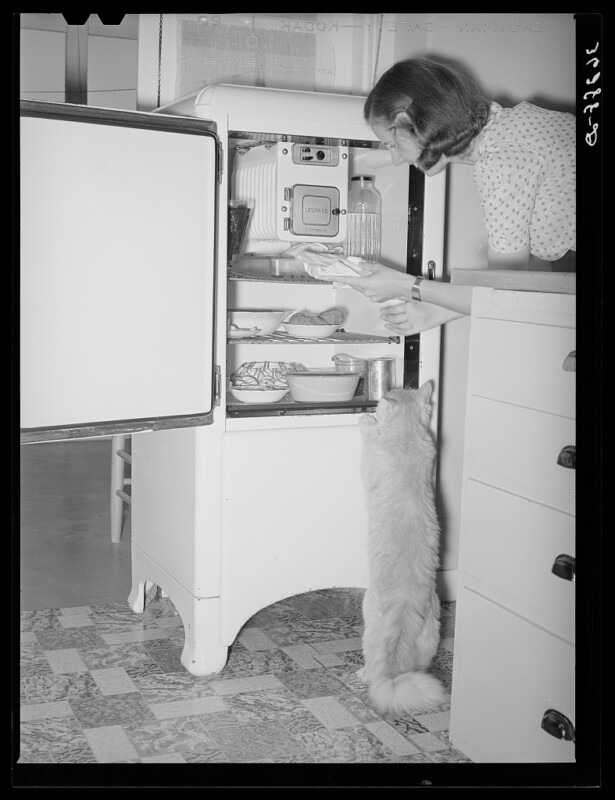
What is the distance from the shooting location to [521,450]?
6.29ft

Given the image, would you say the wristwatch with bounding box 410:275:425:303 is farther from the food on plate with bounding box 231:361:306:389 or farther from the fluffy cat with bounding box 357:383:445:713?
the food on plate with bounding box 231:361:306:389

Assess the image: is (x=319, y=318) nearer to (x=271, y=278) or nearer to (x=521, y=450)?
(x=271, y=278)

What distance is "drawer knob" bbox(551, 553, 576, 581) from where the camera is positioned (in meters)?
1.80

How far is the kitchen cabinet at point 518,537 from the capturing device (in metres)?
1.83

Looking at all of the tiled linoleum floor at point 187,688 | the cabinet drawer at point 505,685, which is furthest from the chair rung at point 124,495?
the cabinet drawer at point 505,685

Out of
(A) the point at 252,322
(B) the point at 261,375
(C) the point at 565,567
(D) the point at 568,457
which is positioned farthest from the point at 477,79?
(C) the point at 565,567

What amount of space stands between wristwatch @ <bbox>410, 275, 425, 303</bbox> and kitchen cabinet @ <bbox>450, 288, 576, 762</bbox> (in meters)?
0.49

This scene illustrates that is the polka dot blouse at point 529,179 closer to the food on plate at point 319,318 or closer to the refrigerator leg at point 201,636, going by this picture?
the food on plate at point 319,318

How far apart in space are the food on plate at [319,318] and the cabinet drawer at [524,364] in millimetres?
910

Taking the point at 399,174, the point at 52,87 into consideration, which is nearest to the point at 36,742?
the point at 399,174

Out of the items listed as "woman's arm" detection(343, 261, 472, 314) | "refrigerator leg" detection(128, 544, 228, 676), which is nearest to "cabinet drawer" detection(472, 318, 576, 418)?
"woman's arm" detection(343, 261, 472, 314)
